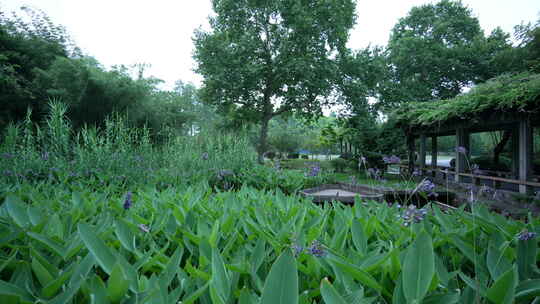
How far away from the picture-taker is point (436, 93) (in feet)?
70.5

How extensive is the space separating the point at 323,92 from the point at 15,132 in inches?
559

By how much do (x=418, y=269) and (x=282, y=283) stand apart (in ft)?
1.22

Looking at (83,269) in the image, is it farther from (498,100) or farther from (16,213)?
(498,100)

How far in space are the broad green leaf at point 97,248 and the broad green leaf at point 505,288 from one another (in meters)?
0.88

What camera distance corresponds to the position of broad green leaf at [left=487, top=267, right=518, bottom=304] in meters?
0.59

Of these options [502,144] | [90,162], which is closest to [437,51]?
[502,144]

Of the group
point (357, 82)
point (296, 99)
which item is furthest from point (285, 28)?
point (357, 82)

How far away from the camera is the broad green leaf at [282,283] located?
451mm

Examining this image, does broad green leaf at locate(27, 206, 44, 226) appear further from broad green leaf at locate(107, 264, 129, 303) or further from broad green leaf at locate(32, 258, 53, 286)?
broad green leaf at locate(107, 264, 129, 303)

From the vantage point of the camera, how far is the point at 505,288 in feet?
1.99

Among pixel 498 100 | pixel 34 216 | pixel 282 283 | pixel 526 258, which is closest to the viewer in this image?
pixel 282 283

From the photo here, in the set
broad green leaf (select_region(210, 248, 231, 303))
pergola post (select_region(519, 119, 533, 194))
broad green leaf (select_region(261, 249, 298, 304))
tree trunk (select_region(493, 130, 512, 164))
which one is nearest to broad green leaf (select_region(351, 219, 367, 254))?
broad green leaf (select_region(210, 248, 231, 303))

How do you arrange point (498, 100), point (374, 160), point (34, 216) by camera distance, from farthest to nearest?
1. point (374, 160)
2. point (498, 100)
3. point (34, 216)

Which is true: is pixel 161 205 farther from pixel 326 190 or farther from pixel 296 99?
pixel 296 99
